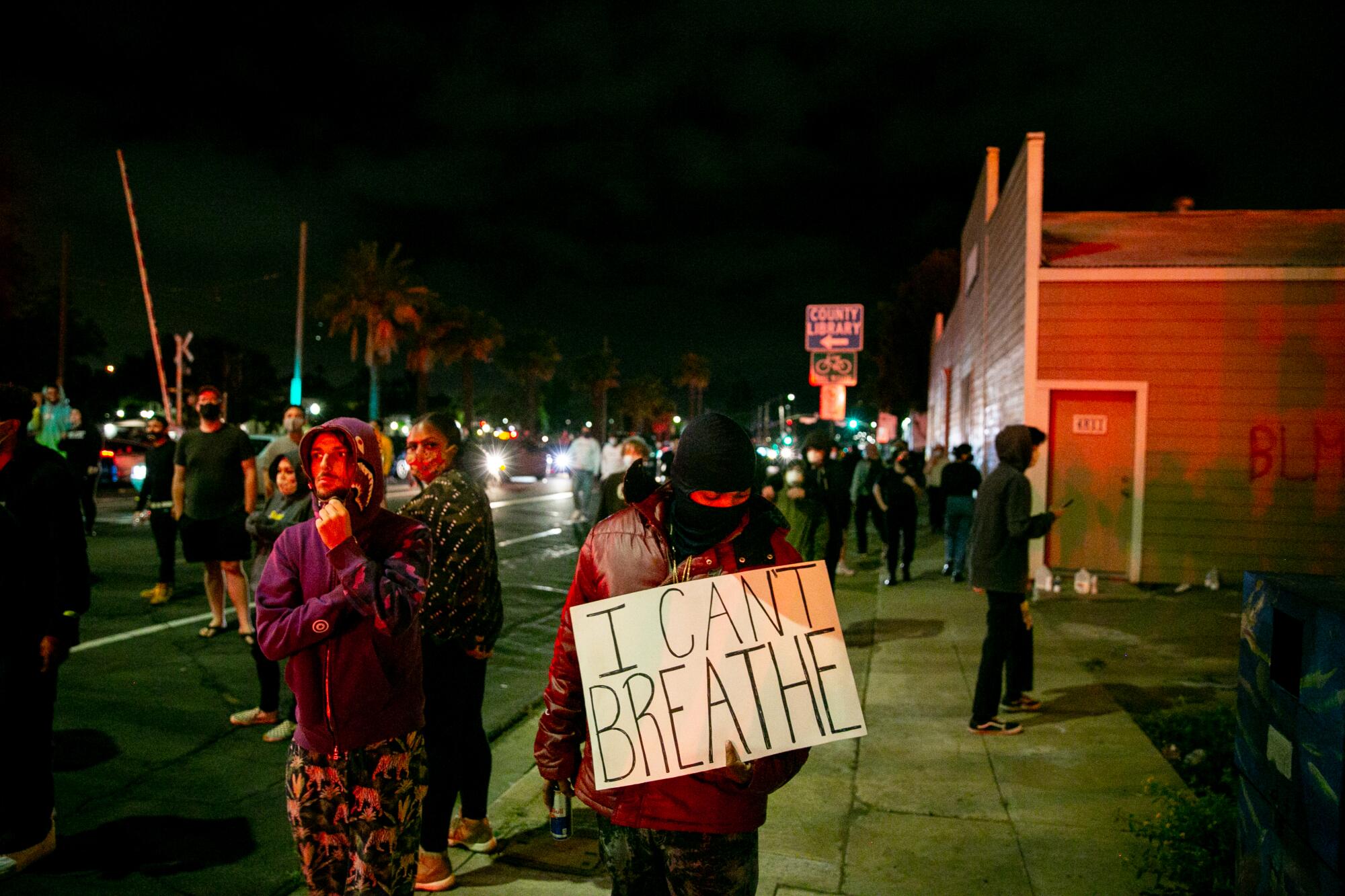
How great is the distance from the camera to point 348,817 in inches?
102

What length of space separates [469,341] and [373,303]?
22.4ft

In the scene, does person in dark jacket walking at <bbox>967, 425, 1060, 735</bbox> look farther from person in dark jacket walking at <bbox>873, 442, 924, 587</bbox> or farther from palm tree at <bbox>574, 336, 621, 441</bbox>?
palm tree at <bbox>574, 336, 621, 441</bbox>

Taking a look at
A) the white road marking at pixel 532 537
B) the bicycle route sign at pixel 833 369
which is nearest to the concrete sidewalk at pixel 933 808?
the white road marking at pixel 532 537

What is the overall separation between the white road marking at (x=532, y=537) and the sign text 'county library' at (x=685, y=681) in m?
11.4

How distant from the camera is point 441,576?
11.6ft

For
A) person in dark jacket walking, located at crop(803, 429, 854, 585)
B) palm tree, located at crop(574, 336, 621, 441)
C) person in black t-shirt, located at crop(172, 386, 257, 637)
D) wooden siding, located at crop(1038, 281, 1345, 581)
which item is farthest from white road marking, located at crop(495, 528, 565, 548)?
palm tree, located at crop(574, 336, 621, 441)

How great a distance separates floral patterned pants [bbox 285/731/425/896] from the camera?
2.55m

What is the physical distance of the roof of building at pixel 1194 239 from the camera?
10.2 m

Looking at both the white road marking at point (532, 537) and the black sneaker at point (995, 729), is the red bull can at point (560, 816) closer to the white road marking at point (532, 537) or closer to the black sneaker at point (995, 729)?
the black sneaker at point (995, 729)

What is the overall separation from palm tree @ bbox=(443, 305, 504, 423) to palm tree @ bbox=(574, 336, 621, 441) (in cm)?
2699

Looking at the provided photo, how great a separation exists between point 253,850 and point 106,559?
8421 mm

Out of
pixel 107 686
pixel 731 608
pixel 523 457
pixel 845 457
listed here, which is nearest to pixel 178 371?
pixel 523 457

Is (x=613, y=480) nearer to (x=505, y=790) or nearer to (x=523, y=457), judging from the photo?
(x=505, y=790)

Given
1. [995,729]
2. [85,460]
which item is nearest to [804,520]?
[995,729]
